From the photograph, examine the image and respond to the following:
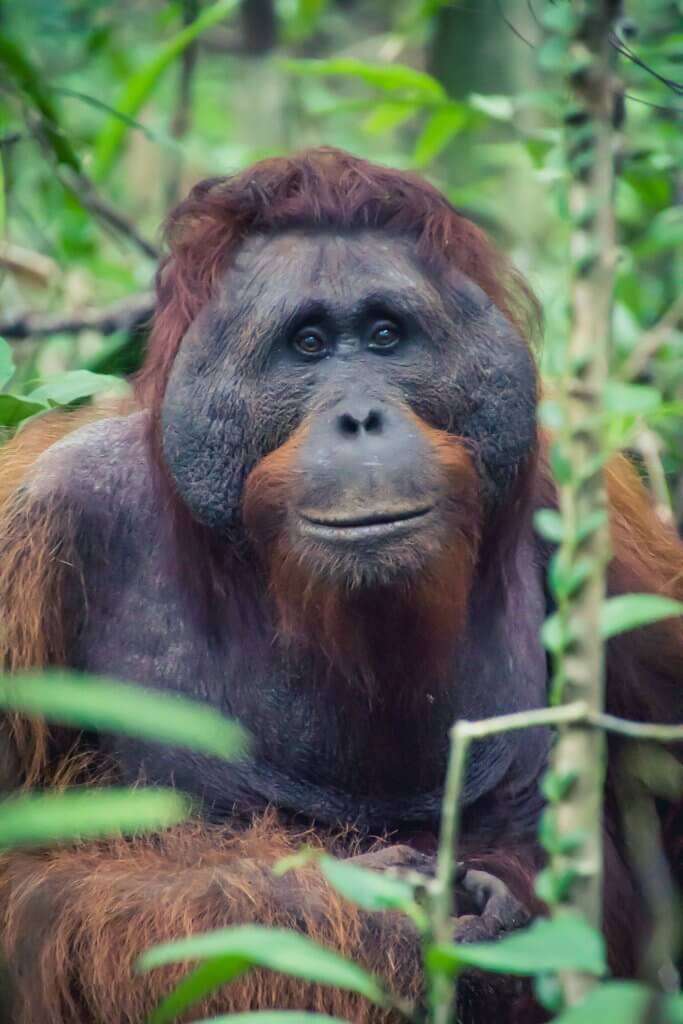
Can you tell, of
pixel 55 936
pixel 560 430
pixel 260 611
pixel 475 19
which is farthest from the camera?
pixel 475 19

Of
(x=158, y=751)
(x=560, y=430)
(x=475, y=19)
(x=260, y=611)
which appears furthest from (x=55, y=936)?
(x=475, y=19)

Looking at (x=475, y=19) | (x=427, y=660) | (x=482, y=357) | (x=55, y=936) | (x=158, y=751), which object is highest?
(x=475, y=19)

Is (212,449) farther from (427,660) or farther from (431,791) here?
(431,791)

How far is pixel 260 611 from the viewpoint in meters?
2.59


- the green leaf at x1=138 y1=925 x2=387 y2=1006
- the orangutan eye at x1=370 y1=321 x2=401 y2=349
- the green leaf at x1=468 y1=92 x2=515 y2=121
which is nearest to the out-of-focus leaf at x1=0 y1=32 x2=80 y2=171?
the orangutan eye at x1=370 y1=321 x2=401 y2=349

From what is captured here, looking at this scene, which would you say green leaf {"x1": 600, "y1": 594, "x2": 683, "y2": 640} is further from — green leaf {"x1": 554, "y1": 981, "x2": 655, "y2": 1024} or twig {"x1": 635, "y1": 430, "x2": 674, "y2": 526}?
twig {"x1": 635, "y1": 430, "x2": 674, "y2": 526}

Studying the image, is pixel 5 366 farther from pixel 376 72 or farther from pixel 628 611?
pixel 628 611

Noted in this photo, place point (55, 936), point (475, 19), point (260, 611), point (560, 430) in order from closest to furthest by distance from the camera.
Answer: point (560, 430) < point (55, 936) < point (260, 611) < point (475, 19)

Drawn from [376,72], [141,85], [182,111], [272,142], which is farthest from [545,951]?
[272,142]

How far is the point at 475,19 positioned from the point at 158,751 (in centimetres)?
326

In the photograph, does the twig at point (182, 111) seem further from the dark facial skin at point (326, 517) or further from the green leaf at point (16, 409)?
the dark facial skin at point (326, 517)

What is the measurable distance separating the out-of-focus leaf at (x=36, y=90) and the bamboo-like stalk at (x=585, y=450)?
133 centimetres

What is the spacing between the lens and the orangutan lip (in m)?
2.21

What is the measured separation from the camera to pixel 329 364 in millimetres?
2408
